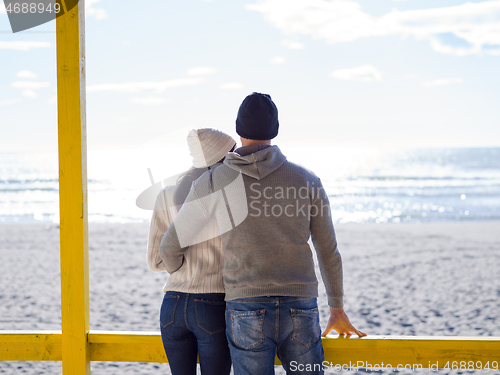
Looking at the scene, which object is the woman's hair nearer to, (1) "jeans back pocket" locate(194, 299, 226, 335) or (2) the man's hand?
(1) "jeans back pocket" locate(194, 299, 226, 335)

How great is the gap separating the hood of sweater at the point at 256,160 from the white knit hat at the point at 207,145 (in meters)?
0.14

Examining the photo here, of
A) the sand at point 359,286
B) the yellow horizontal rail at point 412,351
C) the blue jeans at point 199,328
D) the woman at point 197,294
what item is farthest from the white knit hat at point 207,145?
the sand at point 359,286

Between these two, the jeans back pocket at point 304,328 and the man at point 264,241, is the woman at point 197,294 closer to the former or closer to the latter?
the man at point 264,241

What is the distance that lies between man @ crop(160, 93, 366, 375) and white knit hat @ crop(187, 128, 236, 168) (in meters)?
0.12

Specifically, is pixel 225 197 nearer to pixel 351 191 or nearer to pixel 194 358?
pixel 194 358

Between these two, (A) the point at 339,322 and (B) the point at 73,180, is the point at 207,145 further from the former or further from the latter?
(A) the point at 339,322

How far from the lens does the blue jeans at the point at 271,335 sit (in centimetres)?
135

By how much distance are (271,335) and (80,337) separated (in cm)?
105

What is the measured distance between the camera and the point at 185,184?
1.55m

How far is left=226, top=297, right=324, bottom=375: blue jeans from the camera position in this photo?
1.35 metres

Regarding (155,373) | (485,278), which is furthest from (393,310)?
(155,373)

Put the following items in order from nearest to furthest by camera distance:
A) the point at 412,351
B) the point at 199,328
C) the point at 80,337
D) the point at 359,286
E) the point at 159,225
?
the point at 199,328
the point at 159,225
the point at 412,351
the point at 80,337
the point at 359,286

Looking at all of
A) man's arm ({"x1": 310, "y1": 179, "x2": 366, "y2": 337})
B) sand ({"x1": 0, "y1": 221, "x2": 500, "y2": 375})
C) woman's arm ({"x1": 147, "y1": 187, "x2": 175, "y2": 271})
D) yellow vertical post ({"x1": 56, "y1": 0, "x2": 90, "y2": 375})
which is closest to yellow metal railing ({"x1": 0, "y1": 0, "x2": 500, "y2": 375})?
yellow vertical post ({"x1": 56, "y1": 0, "x2": 90, "y2": 375})

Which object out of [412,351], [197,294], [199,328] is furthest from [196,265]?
[412,351]
